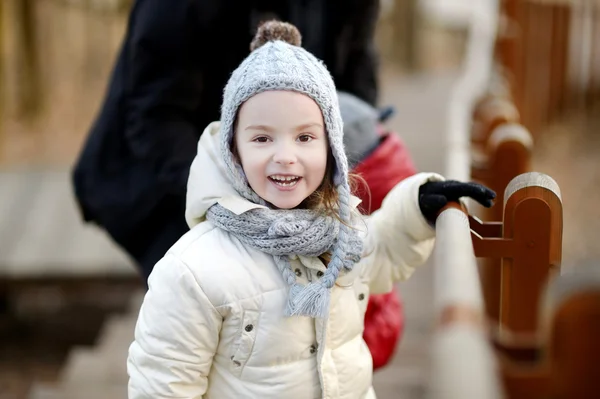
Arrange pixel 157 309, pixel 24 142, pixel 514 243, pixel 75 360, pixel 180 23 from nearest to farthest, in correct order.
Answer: pixel 157 309 < pixel 514 243 < pixel 180 23 < pixel 75 360 < pixel 24 142

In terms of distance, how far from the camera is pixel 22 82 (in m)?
8.79

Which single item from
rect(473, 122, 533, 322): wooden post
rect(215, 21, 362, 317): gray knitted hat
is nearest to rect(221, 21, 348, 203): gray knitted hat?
rect(215, 21, 362, 317): gray knitted hat

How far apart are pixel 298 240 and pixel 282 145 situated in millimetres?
190

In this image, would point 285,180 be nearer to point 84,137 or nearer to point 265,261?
point 265,261

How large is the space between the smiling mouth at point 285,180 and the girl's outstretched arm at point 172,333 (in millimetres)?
247

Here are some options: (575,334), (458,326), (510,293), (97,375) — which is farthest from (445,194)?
(97,375)

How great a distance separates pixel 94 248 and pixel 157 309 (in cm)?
399

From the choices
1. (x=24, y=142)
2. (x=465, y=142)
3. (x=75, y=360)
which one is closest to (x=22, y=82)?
(x=24, y=142)

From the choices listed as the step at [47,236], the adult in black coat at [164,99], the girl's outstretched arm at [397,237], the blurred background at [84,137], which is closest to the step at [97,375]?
the blurred background at [84,137]

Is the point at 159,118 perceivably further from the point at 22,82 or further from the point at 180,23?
the point at 22,82

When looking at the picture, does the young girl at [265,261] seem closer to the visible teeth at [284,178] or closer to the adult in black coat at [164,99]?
the visible teeth at [284,178]

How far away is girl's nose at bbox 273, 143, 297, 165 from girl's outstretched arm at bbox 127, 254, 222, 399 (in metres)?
0.28

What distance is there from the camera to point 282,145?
206 cm

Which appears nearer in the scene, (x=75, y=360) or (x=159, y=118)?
(x=159, y=118)
